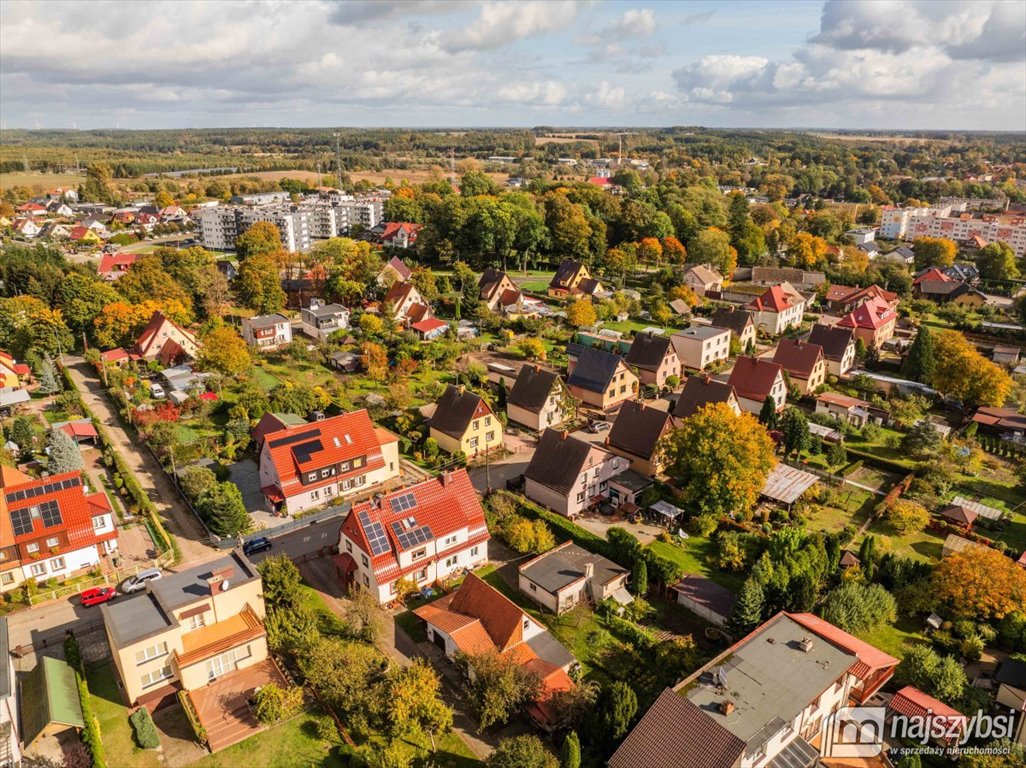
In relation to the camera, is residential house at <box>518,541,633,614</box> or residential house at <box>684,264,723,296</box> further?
residential house at <box>684,264,723,296</box>

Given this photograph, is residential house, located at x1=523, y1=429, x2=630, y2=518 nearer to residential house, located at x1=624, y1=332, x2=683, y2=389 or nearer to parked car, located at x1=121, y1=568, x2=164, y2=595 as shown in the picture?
residential house, located at x1=624, y1=332, x2=683, y2=389

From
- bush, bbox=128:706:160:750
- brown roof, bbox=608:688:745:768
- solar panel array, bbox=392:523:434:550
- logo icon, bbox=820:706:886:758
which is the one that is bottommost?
logo icon, bbox=820:706:886:758

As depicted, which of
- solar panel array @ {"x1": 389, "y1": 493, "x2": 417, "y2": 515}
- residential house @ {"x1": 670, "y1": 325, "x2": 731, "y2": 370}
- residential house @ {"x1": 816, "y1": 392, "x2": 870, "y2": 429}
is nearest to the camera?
solar panel array @ {"x1": 389, "y1": 493, "x2": 417, "y2": 515}

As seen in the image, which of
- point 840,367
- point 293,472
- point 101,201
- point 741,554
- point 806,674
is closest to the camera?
point 806,674

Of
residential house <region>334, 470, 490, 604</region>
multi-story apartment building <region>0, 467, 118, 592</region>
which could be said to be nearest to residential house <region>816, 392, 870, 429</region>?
residential house <region>334, 470, 490, 604</region>

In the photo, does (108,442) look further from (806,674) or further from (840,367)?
(840,367)

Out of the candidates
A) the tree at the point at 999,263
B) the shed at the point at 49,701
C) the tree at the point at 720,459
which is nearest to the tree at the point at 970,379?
the tree at the point at 720,459

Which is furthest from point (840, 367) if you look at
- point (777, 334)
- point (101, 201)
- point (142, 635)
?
point (101, 201)
